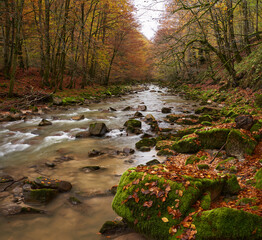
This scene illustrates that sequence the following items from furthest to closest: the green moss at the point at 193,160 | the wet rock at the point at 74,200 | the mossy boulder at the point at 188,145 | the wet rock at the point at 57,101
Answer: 1. the wet rock at the point at 57,101
2. the mossy boulder at the point at 188,145
3. the green moss at the point at 193,160
4. the wet rock at the point at 74,200

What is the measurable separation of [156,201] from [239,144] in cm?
352

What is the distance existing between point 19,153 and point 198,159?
602 cm

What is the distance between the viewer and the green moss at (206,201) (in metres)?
3.02

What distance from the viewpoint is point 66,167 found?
5.97 m

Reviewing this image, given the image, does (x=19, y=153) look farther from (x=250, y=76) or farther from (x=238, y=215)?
(x=250, y=76)

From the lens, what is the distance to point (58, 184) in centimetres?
452

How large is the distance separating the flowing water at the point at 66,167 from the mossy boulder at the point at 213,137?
1.73 metres

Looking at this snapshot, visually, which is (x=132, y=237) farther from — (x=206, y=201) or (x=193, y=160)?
(x=193, y=160)

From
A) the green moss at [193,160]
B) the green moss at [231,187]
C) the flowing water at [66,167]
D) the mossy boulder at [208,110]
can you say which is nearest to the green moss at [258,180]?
the green moss at [231,187]

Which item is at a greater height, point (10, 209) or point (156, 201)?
point (156, 201)

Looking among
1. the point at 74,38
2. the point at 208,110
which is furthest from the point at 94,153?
the point at 74,38

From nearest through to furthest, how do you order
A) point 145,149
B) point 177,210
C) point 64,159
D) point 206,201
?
point 177,210
point 206,201
point 64,159
point 145,149

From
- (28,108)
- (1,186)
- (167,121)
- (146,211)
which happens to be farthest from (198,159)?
(28,108)

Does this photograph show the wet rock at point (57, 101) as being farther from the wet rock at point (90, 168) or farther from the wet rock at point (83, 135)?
the wet rock at point (90, 168)
